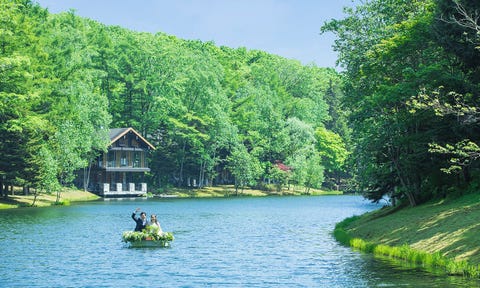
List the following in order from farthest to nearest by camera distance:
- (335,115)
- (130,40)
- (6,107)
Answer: (335,115) < (130,40) < (6,107)

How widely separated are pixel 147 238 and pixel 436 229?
16746 mm

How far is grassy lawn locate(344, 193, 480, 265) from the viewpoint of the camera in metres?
29.0

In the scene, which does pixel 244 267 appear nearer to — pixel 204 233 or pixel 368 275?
pixel 368 275

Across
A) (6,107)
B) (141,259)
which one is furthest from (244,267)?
(6,107)

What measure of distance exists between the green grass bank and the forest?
94.2 inches

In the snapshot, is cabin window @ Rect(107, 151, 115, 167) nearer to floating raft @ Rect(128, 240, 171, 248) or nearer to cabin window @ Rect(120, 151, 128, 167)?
cabin window @ Rect(120, 151, 128, 167)

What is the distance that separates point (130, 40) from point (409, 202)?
89352 millimetres

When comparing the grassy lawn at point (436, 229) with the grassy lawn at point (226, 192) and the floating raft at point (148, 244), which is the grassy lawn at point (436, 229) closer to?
the floating raft at point (148, 244)

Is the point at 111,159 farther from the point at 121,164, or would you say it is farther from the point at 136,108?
the point at 136,108

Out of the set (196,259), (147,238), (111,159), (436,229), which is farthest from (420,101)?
(111,159)

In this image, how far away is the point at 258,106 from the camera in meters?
141

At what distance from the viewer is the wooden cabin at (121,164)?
111 m

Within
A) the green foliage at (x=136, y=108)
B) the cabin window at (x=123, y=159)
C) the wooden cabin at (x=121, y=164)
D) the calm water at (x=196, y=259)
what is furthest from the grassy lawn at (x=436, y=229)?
the cabin window at (x=123, y=159)

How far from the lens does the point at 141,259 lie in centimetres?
3500
